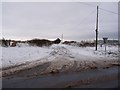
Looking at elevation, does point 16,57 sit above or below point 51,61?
above

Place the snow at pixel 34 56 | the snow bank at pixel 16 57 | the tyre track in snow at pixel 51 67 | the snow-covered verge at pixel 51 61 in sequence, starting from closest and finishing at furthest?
the tyre track in snow at pixel 51 67
the snow-covered verge at pixel 51 61
the snow bank at pixel 16 57
the snow at pixel 34 56

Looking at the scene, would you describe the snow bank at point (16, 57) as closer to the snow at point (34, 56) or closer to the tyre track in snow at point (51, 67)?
the snow at point (34, 56)

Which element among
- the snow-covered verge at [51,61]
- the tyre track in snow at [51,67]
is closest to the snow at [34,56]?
the snow-covered verge at [51,61]

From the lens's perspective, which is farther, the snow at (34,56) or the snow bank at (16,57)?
the snow at (34,56)

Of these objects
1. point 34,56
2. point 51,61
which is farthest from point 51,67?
point 34,56

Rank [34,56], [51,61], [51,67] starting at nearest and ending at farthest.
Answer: [51,67], [51,61], [34,56]

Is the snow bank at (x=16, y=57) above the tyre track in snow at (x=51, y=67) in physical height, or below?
above

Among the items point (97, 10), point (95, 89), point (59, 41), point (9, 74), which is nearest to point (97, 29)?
point (97, 10)

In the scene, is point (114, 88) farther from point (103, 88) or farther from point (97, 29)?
point (97, 29)

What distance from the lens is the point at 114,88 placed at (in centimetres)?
809

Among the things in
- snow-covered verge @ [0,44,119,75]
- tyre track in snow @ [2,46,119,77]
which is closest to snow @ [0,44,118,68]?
snow-covered verge @ [0,44,119,75]

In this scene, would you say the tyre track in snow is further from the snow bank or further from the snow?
the snow

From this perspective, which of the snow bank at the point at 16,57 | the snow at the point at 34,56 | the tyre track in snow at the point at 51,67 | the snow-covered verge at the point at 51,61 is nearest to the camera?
the tyre track in snow at the point at 51,67

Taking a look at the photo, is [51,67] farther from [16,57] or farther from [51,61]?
[16,57]
